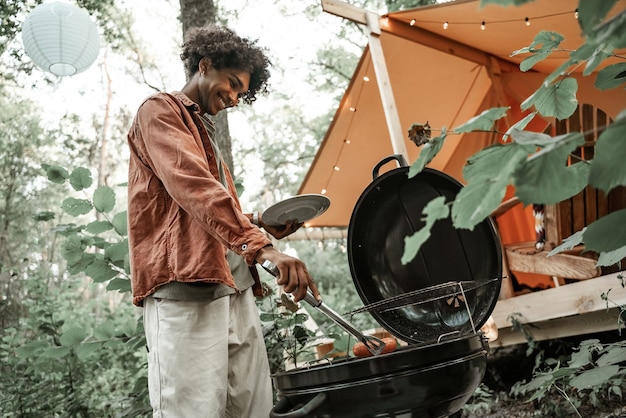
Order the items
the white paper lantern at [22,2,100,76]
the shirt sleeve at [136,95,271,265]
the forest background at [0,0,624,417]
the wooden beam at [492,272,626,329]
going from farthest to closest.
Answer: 1. the forest background at [0,0,624,417]
2. the white paper lantern at [22,2,100,76]
3. the wooden beam at [492,272,626,329]
4. the shirt sleeve at [136,95,271,265]

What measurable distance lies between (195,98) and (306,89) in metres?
13.2

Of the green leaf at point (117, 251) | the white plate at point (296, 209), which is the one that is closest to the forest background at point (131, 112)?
the green leaf at point (117, 251)

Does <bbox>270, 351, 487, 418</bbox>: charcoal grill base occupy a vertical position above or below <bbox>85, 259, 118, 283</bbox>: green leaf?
below

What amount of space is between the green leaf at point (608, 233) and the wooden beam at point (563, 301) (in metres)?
2.55

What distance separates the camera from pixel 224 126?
3.90 metres

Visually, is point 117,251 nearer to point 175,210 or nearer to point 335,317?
point 175,210

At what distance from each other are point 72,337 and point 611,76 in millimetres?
2342

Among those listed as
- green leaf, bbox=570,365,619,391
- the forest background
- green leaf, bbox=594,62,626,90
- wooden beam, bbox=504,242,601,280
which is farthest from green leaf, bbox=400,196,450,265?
the forest background

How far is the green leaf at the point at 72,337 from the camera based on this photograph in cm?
267

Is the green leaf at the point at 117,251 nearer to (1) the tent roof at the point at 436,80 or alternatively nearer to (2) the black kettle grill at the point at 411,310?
(2) the black kettle grill at the point at 411,310

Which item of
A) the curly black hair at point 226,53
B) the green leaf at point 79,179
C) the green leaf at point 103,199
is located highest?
the curly black hair at point 226,53

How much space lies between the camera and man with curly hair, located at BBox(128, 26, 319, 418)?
157 cm

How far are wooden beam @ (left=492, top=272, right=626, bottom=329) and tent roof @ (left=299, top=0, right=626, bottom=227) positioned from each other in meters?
1.29

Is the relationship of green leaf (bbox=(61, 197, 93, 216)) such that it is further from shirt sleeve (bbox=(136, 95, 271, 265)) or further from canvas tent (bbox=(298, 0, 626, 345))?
canvas tent (bbox=(298, 0, 626, 345))
